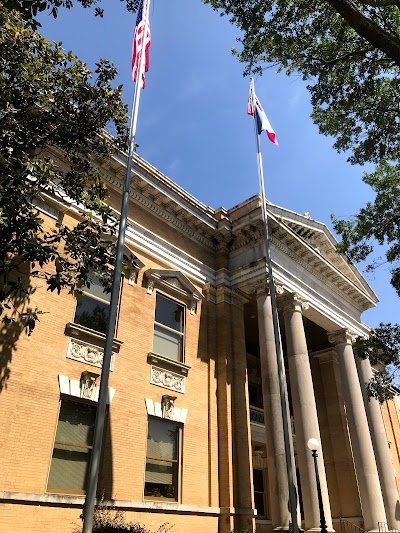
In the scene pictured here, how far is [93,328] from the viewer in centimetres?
1416

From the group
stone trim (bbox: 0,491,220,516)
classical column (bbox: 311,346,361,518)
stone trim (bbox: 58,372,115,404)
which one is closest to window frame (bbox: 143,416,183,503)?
stone trim (bbox: 0,491,220,516)

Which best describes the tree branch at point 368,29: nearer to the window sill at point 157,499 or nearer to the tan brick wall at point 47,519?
the tan brick wall at point 47,519

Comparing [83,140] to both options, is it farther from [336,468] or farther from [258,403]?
[336,468]

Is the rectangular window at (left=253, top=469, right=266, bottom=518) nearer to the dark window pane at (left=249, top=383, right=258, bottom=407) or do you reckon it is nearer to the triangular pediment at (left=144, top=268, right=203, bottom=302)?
the dark window pane at (left=249, top=383, right=258, bottom=407)

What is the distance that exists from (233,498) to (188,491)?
6.14 ft

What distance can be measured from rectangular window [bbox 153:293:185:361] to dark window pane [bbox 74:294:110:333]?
8.15 feet

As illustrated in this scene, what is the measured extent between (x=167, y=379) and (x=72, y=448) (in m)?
4.37

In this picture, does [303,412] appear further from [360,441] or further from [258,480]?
[258,480]

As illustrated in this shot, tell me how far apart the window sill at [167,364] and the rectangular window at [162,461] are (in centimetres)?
184

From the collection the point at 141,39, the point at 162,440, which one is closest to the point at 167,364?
the point at 162,440

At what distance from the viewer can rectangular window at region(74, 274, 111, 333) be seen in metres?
14.0

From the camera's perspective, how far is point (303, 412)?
17.0m

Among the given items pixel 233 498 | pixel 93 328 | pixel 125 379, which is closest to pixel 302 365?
pixel 233 498

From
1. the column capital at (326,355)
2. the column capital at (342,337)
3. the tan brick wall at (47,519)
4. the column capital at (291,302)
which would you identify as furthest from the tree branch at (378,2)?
the column capital at (326,355)
